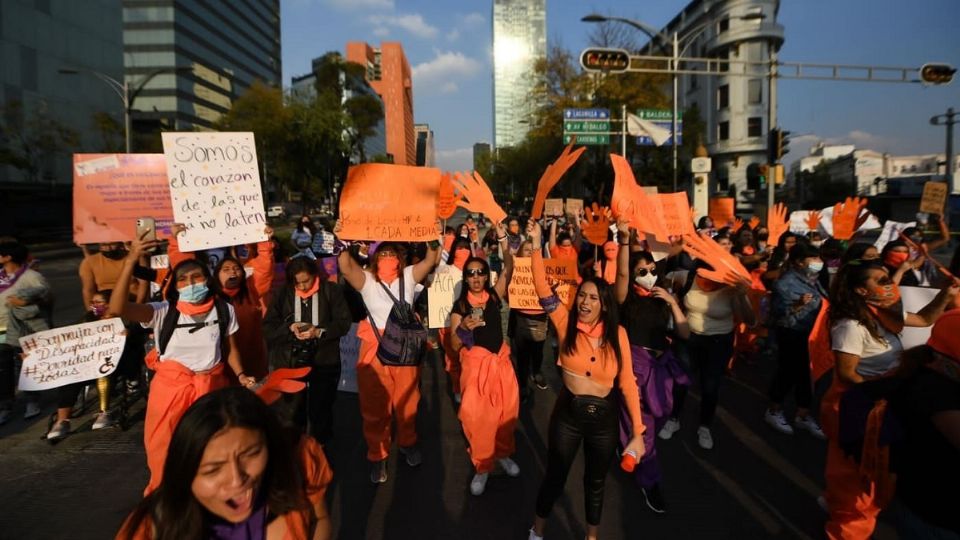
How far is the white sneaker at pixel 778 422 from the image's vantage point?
463cm

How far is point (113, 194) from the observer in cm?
471

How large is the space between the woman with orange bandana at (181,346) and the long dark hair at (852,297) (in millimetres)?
3442

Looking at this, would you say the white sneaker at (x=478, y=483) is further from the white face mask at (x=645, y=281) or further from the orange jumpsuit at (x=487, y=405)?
the white face mask at (x=645, y=281)

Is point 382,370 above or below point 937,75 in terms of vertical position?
below

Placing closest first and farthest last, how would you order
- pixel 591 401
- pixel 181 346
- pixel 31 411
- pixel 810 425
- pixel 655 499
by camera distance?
pixel 591 401 < pixel 181 346 < pixel 655 499 < pixel 810 425 < pixel 31 411

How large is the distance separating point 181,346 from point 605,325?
97.7 inches

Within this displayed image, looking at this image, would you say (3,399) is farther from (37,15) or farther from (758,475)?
(37,15)

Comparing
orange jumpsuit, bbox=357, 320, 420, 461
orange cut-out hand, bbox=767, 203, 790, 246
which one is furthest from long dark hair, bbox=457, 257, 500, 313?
orange cut-out hand, bbox=767, 203, 790, 246

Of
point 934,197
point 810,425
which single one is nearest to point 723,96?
point 934,197

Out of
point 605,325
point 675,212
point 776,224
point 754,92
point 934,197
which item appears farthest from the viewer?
point 754,92

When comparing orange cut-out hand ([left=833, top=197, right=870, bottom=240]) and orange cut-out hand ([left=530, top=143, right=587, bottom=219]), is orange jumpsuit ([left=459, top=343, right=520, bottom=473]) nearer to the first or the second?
orange cut-out hand ([left=530, top=143, right=587, bottom=219])

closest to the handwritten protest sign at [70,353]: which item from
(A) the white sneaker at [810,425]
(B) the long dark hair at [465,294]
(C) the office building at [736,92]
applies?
(B) the long dark hair at [465,294]

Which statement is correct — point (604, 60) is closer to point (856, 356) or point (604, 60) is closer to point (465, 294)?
point (465, 294)

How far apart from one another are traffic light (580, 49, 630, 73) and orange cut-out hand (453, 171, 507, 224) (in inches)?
371
